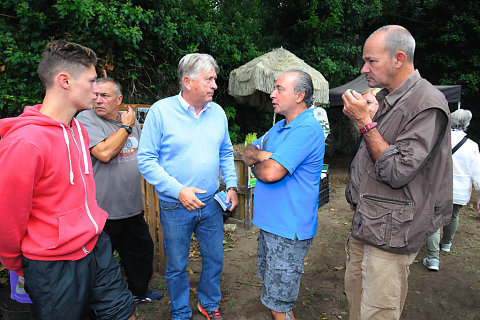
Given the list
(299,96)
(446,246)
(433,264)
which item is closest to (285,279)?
(299,96)

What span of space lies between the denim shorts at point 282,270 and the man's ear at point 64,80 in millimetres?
1757

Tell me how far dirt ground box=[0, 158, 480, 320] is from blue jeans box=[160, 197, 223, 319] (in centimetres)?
34

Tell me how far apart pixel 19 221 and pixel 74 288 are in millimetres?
488

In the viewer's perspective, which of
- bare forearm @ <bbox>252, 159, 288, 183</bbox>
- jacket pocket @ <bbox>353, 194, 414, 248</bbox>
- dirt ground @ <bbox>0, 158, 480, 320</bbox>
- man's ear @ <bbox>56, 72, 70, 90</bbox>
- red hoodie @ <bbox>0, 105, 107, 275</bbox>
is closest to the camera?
red hoodie @ <bbox>0, 105, 107, 275</bbox>

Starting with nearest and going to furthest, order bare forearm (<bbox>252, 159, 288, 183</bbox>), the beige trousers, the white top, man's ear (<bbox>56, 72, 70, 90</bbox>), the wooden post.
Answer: man's ear (<bbox>56, 72, 70, 90</bbox>) < the beige trousers < bare forearm (<bbox>252, 159, 288, 183</bbox>) < the wooden post < the white top

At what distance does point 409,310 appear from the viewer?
127 inches

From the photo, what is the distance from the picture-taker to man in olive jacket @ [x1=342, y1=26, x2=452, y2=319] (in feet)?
5.85

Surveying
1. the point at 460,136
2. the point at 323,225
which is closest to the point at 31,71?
the point at 323,225

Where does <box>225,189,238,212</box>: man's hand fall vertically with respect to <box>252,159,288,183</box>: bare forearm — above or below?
below

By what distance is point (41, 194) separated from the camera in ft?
5.34

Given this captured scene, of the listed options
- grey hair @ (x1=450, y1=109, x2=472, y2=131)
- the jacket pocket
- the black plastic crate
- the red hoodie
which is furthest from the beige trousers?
the black plastic crate

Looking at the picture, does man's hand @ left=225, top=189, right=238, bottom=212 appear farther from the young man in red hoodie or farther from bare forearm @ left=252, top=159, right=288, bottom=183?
the young man in red hoodie

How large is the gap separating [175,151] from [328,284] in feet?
8.61

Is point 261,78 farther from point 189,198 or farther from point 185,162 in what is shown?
point 189,198
